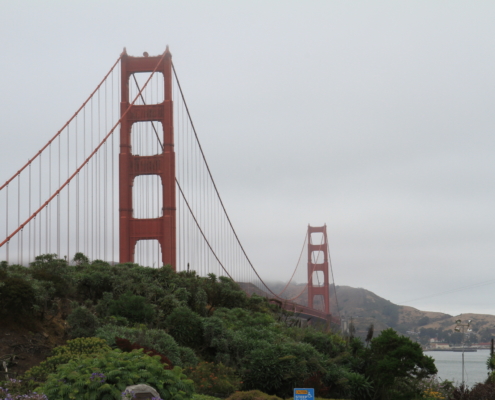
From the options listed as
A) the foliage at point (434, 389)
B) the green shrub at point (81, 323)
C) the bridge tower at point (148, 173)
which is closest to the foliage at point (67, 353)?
the green shrub at point (81, 323)

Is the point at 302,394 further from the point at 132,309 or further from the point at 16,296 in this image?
the point at 132,309

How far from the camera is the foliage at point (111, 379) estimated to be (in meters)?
11.1

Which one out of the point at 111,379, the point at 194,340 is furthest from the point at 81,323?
the point at 111,379

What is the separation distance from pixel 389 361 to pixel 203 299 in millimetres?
8138

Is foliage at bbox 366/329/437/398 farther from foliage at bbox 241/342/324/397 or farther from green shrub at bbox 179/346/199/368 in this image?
green shrub at bbox 179/346/199/368

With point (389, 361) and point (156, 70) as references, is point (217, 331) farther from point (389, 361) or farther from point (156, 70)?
point (156, 70)

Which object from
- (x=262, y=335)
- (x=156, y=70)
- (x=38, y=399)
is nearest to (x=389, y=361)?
(x=262, y=335)

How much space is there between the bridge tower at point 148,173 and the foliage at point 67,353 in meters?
16.4

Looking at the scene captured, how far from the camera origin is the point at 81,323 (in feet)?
63.0

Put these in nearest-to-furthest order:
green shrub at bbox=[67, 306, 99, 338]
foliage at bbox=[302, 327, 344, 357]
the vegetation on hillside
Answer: the vegetation on hillside
green shrub at bbox=[67, 306, 99, 338]
foliage at bbox=[302, 327, 344, 357]

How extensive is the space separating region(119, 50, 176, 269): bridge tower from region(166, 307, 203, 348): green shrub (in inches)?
346

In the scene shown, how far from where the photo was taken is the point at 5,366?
14.7 meters

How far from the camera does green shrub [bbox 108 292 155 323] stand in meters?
21.9

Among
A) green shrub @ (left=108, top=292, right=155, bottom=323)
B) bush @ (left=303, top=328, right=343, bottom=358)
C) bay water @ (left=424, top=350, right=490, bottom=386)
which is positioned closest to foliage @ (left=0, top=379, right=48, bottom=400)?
green shrub @ (left=108, top=292, right=155, bottom=323)
